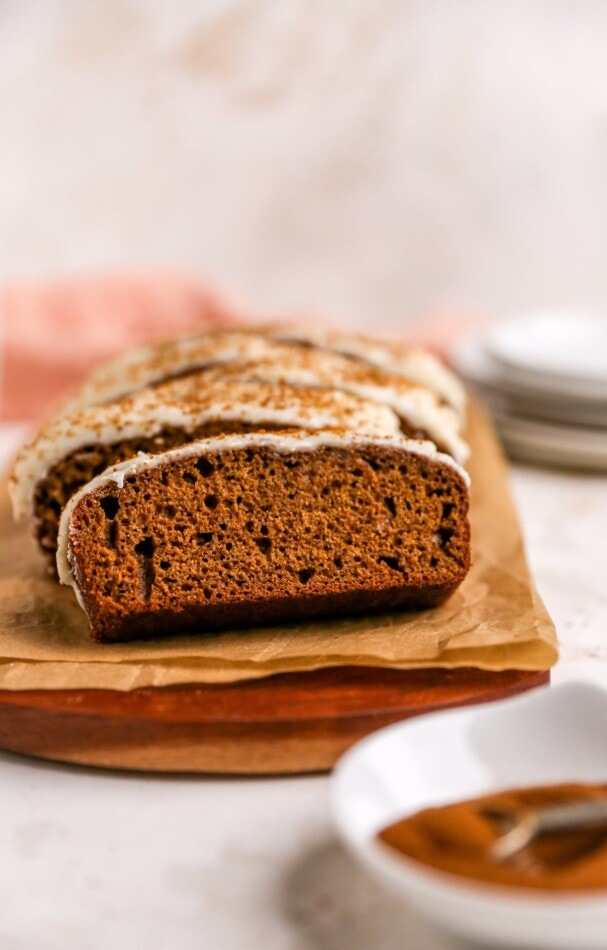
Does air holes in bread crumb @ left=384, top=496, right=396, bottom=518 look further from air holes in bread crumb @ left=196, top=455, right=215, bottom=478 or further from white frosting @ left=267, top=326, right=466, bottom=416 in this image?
white frosting @ left=267, top=326, right=466, bottom=416

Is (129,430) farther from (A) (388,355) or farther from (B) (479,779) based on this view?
(B) (479,779)

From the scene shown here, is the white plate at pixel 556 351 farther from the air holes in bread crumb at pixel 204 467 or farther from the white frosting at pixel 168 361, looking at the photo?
the air holes in bread crumb at pixel 204 467

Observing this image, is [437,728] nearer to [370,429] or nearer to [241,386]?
[370,429]

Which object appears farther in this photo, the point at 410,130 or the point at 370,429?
the point at 410,130

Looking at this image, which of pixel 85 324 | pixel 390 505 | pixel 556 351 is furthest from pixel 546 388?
pixel 85 324

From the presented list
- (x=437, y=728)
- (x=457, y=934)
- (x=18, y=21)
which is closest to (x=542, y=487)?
(x=437, y=728)

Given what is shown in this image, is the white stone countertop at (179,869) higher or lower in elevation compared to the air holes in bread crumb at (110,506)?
lower

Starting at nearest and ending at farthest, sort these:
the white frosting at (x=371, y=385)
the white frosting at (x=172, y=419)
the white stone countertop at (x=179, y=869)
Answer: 1. the white stone countertop at (x=179, y=869)
2. the white frosting at (x=172, y=419)
3. the white frosting at (x=371, y=385)

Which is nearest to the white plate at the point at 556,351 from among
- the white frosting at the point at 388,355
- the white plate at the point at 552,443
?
the white plate at the point at 552,443
